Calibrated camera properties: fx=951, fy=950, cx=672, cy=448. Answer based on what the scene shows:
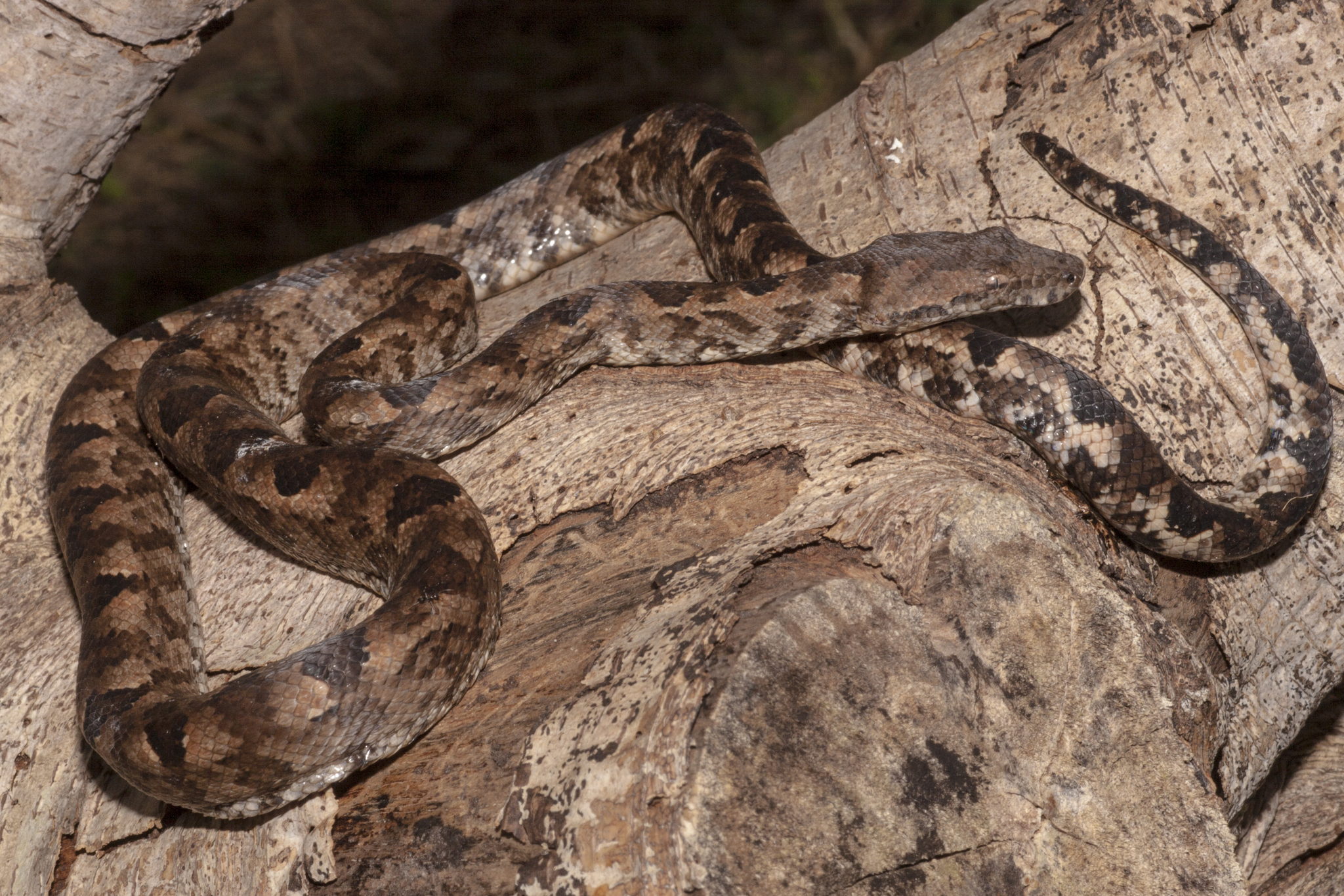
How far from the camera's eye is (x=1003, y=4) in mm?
4691

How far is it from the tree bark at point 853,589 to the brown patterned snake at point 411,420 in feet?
0.49

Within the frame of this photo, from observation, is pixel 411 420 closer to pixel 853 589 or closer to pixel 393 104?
pixel 853 589

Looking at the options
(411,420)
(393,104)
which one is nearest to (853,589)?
(411,420)

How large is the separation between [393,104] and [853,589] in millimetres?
10710

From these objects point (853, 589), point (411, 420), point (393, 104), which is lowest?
point (853, 589)

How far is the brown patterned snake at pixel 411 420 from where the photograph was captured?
129 inches

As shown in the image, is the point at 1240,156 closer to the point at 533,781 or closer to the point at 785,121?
the point at 533,781

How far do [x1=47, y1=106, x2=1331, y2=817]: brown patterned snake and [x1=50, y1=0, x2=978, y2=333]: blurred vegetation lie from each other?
560 centimetres

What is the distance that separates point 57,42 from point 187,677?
2.74 metres

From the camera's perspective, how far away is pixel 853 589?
2.84 m

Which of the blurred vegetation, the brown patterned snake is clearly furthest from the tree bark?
the blurred vegetation

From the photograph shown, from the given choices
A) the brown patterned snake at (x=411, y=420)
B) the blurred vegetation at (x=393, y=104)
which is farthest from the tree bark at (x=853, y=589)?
the blurred vegetation at (x=393, y=104)

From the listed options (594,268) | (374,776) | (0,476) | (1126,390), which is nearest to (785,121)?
(594,268)

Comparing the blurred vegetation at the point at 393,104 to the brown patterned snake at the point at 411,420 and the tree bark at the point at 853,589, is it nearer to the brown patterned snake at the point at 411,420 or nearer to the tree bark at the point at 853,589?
the brown patterned snake at the point at 411,420
